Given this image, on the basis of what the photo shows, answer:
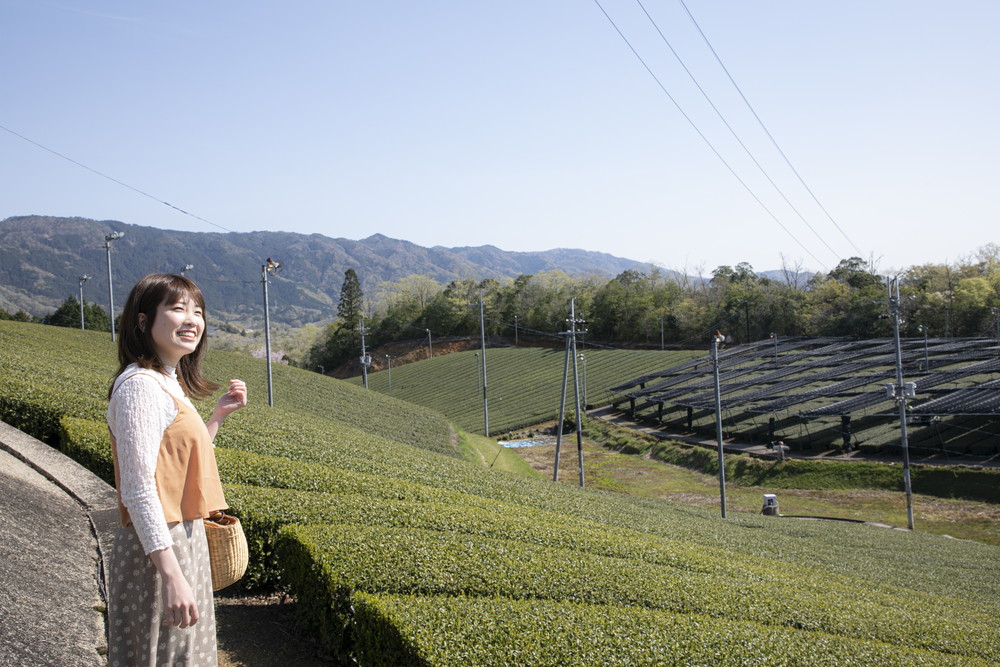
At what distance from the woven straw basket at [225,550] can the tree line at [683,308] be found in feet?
239

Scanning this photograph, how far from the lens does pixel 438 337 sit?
361 ft

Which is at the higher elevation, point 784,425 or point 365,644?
point 365,644

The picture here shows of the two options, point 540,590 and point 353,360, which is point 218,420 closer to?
point 540,590

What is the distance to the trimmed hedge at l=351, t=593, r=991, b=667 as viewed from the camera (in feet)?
16.2

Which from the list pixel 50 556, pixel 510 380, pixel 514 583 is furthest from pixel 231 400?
pixel 510 380

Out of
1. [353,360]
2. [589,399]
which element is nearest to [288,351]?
[353,360]

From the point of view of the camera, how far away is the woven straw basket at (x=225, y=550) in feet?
12.5

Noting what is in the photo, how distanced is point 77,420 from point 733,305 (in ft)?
292

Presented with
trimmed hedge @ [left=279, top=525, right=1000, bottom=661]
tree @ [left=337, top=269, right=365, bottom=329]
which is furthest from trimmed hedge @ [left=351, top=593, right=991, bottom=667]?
tree @ [left=337, top=269, right=365, bottom=329]

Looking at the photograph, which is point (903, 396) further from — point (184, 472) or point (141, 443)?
point (141, 443)

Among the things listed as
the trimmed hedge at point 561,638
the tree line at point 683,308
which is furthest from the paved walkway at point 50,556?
the tree line at point 683,308

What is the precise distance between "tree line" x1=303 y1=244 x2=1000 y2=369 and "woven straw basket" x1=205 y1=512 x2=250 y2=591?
239 feet

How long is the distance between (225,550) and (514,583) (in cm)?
354

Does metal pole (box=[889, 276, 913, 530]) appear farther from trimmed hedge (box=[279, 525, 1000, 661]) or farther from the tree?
the tree
